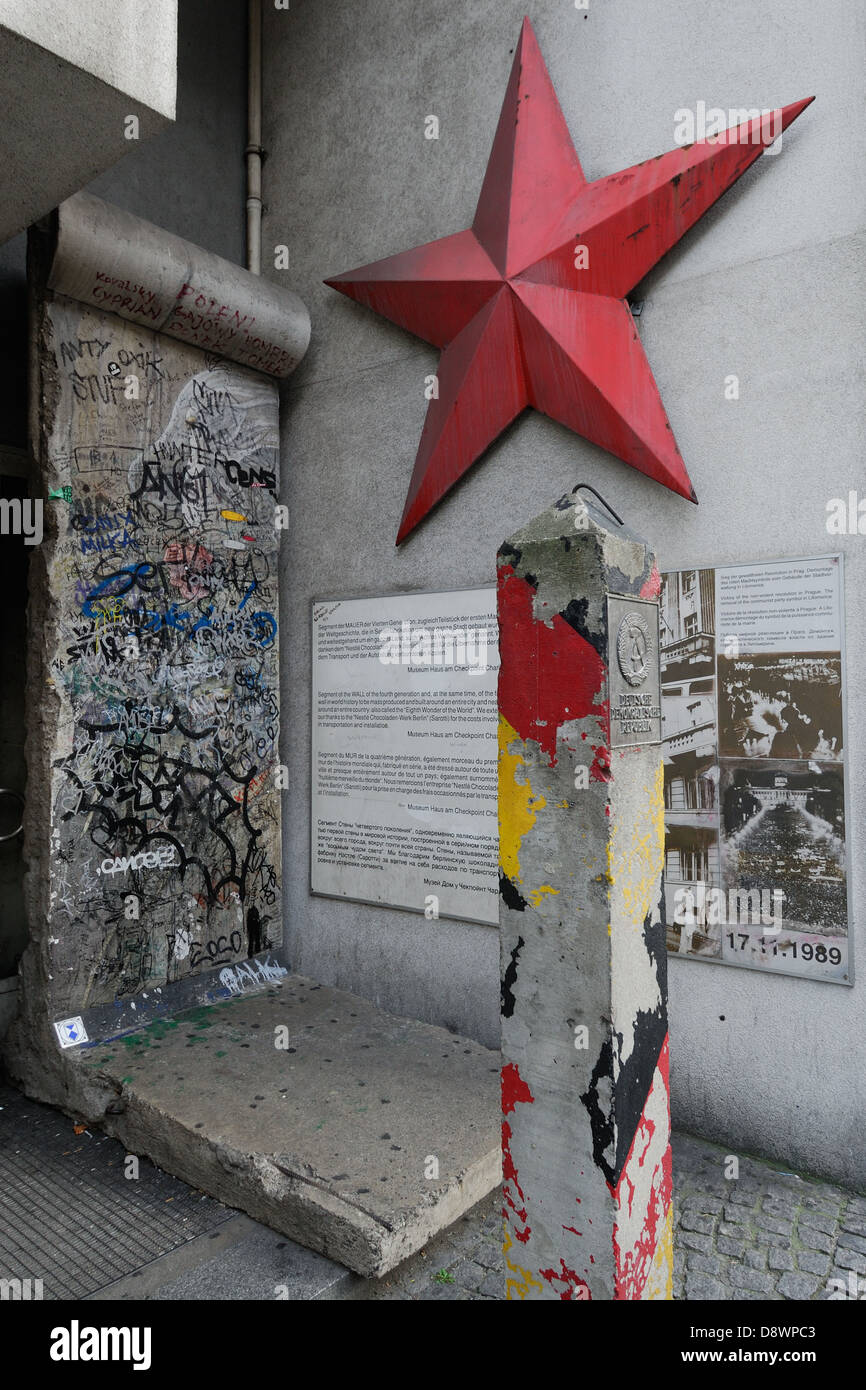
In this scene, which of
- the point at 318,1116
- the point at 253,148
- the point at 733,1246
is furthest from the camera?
the point at 253,148

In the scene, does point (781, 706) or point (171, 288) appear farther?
point (171, 288)

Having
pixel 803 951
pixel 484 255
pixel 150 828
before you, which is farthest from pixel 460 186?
pixel 803 951

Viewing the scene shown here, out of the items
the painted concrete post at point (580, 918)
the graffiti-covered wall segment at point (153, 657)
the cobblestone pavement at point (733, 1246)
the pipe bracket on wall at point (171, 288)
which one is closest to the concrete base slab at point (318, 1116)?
the cobblestone pavement at point (733, 1246)

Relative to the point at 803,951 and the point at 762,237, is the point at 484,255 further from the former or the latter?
the point at 803,951

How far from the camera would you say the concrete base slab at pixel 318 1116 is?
248cm

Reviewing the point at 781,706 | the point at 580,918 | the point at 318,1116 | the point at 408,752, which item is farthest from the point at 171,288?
the point at 318,1116

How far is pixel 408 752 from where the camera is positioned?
3975 mm

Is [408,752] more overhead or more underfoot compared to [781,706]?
more underfoot

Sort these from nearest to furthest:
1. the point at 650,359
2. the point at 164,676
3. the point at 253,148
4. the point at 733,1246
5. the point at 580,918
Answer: the point at 580,918 < the point at 733,1246 < the point at 650,359 < the point at 164,676 < the point at 253,148

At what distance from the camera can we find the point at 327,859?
429 centimetres

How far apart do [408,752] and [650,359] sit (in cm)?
198

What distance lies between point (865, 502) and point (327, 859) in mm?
2882

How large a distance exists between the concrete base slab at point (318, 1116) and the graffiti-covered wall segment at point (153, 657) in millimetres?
465

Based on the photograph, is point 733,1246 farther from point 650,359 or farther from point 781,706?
point 650,359
